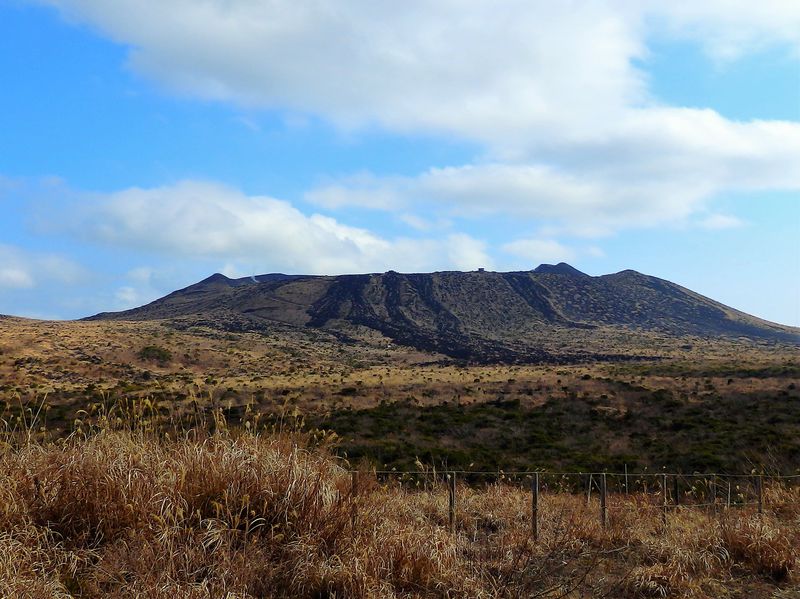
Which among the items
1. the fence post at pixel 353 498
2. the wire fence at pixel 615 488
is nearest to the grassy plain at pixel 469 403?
the wire fence at pixel 615 488

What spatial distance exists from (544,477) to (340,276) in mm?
143803

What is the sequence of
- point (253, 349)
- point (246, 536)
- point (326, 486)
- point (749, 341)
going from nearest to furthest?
point (246, 536) → point (326, 486) → point (253, 349) → point (749, 341)

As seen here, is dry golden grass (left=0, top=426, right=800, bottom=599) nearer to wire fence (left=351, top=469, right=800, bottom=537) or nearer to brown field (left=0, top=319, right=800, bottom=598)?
brown field (left=0, top=319, right=800, bottom=598)

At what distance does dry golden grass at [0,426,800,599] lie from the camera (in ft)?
16.5

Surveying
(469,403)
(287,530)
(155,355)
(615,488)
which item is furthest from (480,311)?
(287,530)

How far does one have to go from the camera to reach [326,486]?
242 inches

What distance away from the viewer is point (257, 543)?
556 centimetres

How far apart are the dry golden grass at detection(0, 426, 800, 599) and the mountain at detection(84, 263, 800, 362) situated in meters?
79.4

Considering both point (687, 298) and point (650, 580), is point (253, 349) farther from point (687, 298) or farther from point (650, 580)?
point (687, 298)

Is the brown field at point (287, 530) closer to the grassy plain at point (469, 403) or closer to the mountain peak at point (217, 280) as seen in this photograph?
the grassy plain at point (469, 403)

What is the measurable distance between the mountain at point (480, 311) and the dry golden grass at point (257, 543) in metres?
79.4

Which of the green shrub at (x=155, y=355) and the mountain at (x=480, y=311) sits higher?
the mountain at (x=480, y=311)

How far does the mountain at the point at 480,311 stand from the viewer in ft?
350

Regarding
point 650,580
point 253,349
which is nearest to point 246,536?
point 650,580
